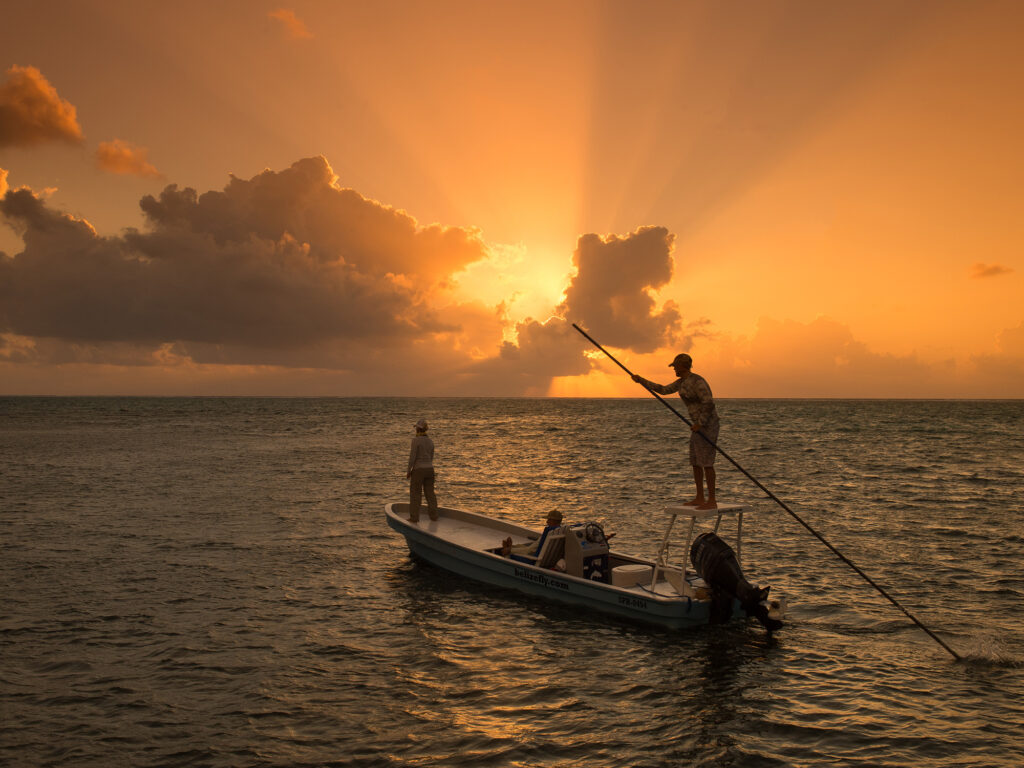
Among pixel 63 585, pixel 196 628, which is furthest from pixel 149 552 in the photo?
pixel 196 628

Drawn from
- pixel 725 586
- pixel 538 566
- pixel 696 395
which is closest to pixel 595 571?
pixel 538 566

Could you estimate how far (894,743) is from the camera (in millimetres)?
10047

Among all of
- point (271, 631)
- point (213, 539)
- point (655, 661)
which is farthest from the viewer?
point (213, 539)

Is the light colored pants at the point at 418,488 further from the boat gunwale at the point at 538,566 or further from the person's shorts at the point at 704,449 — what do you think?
the person's shorts at the point at 704,449

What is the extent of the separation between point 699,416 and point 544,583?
564 centimetres

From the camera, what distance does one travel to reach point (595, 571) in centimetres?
1599

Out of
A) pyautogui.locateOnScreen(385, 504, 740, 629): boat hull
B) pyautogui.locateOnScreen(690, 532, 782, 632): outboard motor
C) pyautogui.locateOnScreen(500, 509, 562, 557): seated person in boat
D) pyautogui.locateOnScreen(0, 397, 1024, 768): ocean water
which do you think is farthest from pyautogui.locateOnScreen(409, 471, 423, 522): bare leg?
pyautogui.locateOnScreen(690, 532, 782, 632): outboard motor

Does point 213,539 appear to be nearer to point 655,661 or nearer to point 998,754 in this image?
point 655,661

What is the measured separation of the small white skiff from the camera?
13781mm

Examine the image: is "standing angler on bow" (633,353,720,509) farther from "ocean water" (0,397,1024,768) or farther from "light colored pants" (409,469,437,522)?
"light colored pants" (409,469,437,522)

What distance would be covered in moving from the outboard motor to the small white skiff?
0.02 meters

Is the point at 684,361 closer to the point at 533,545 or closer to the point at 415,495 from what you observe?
the point at 533,545

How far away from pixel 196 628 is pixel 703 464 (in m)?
10.6

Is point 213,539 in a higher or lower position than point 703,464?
lower
